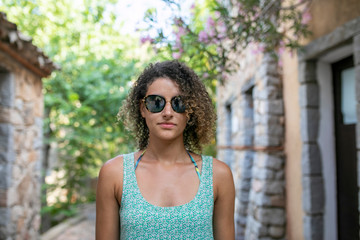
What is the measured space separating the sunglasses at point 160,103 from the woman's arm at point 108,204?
337 millimetres

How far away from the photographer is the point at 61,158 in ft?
28.4

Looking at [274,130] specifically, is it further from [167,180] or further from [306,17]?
[167,180]

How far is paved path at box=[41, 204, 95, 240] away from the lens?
617cm

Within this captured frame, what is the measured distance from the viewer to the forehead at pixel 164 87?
5.34 ft

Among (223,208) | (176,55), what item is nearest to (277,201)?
(176,55)

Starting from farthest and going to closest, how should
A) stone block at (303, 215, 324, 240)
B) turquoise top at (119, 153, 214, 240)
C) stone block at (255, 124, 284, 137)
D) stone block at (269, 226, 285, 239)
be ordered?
1. stone block at (255, 124, 284, 137)
2. stone block at (269, 226, 285, 239)
3. stone block at (303, 215, 324, 240)
4. turquoise top at (119, 153, 214, 240)

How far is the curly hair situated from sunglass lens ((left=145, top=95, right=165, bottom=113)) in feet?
0.30

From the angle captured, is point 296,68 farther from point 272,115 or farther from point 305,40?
point 272,115

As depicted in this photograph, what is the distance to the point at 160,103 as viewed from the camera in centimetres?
161

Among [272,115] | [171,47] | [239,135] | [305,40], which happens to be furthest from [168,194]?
[239,135]

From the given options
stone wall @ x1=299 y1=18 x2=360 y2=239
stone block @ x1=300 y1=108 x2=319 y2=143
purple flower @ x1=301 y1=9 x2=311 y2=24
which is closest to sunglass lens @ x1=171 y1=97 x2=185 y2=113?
stone wall @ x1=299 y1=18 x2=360 y2=239

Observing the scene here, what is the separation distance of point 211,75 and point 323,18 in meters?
1.27

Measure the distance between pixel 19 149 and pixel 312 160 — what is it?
10.6ft

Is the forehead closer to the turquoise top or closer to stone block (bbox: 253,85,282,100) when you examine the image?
the turquoise top
